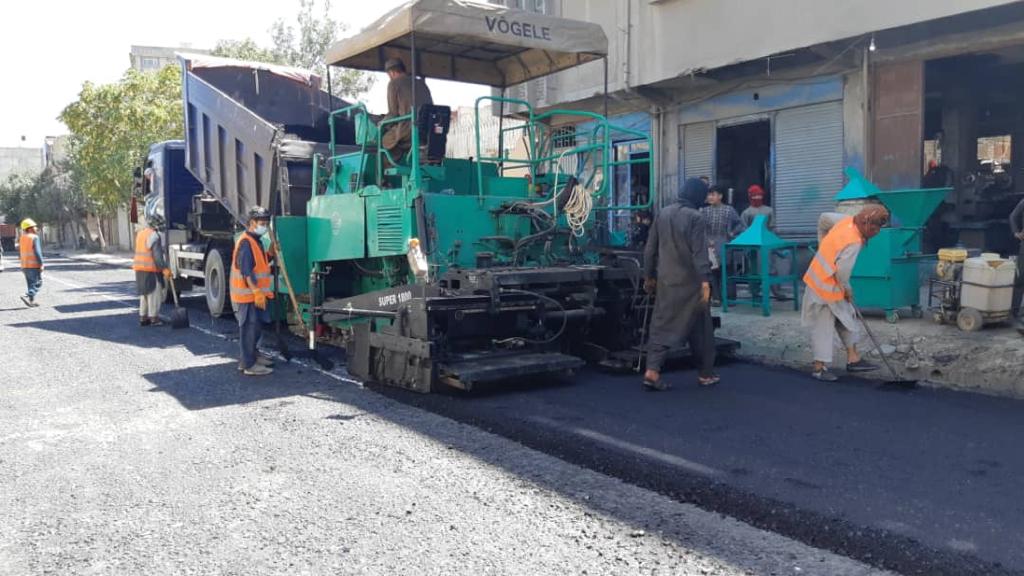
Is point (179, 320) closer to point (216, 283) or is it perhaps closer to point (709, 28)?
point (216, 283)

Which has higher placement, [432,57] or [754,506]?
[432,57]

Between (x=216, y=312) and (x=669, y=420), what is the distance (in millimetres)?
7530

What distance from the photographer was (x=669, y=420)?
5340mm

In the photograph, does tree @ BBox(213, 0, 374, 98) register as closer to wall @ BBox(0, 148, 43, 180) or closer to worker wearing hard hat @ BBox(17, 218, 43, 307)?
worker wearing hard hat @ BBox(17, 218, 43, 307)

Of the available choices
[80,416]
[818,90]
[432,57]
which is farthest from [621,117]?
[80,416]

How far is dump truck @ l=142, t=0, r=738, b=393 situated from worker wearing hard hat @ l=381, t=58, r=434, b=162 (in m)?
0.06

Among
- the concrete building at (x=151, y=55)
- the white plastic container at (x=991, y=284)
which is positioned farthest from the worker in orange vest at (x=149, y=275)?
the concrete building at (x=151, y=55)

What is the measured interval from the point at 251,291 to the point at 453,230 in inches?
81.9

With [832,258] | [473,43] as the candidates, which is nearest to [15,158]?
[473,43]

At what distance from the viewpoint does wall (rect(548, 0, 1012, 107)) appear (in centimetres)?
960

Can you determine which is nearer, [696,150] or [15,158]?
[696,150]

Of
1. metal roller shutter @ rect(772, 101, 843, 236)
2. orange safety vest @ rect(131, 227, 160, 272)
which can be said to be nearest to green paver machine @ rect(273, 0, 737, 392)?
orange safety vest @ rect(131, 227, 160, 272)

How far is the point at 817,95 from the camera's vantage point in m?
11.1

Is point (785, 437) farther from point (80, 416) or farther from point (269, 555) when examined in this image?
point (80, 416)
